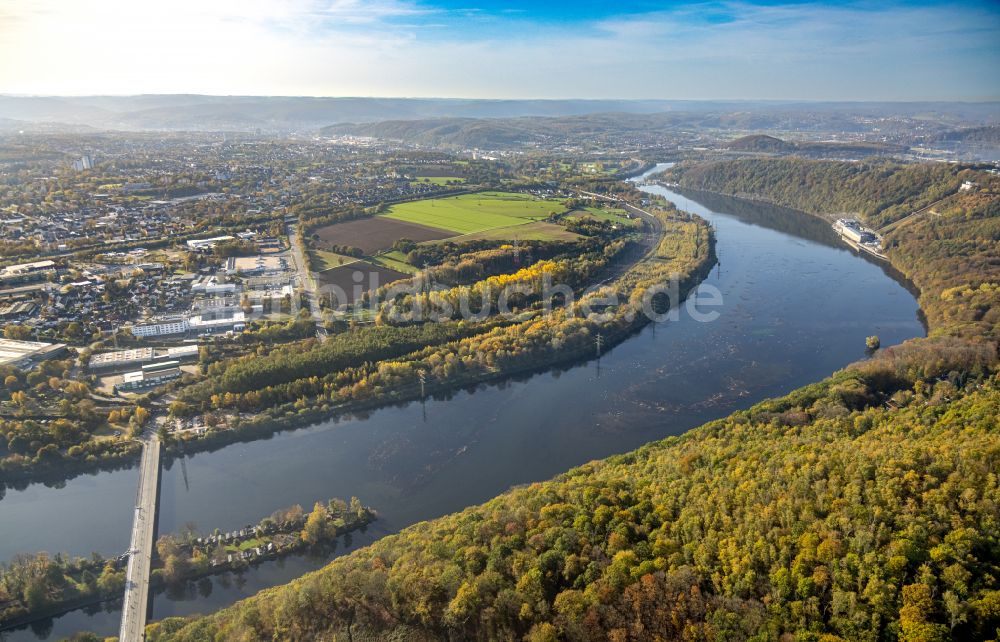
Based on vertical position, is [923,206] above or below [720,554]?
above

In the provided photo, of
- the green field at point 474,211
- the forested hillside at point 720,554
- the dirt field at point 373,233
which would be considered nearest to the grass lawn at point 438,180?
the green field at point 474,211

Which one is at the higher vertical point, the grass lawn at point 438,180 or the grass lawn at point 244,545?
the grass lawn at point 438,180

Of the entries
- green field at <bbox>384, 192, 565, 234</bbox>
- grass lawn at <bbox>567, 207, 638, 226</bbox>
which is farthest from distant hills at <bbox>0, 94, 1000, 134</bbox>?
grass lawn at <bbox>567, 207, 638, 226</bbox>

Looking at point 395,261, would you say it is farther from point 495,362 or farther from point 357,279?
point 495,362

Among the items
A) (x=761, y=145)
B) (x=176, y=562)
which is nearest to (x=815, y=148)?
(x=761, y=145)

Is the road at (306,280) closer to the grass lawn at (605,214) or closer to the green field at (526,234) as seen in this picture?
the green field at (526,234)

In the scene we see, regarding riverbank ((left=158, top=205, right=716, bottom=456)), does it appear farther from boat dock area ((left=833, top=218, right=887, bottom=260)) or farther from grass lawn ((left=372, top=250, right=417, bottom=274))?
boat dock area ((left=833, top=218, right=887, bottom=260))
